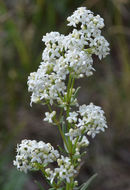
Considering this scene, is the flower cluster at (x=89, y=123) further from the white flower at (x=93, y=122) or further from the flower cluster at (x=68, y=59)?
the flower cluster at (x=68, y=59)

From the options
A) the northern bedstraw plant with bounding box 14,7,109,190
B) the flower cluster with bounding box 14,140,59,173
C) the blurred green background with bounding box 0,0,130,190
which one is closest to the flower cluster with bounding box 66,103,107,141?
the northern bedstraw plant with bounding box 14,7,109,190

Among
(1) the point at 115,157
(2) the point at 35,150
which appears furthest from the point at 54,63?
(1) the point at 115,157

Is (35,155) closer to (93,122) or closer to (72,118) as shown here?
(72,118)

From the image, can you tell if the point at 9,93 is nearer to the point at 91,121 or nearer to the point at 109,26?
the point at 109,26

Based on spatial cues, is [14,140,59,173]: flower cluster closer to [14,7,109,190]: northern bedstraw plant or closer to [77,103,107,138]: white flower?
[14,7,109,190]: northern bedstraw plant

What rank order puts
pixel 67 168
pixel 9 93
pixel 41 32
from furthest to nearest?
pixel 41 32, pixel 9 93, pixel 67 168

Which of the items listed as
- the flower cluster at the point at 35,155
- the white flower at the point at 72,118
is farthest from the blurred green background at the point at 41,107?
the white flower at the point at 72,118

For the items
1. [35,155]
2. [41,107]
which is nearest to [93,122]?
[35,155]
